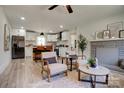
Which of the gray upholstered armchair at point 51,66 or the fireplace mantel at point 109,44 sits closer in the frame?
the gray upholstered armchair at point 51,66

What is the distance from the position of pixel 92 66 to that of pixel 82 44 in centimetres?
293

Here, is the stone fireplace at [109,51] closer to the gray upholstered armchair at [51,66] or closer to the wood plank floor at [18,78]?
the gray upholstered armchair at [51,66]

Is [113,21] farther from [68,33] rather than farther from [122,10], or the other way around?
[68,33]

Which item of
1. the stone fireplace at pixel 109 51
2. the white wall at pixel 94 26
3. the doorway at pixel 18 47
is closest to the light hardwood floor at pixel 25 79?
the stone fireplace at pixel 109 51

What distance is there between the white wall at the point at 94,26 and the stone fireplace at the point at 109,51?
63 centimetres

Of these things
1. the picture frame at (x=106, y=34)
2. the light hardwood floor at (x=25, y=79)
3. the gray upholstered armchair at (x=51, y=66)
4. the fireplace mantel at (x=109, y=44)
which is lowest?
the light hardwood floor at (x=25, y=79)

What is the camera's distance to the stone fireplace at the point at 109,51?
4715 mm

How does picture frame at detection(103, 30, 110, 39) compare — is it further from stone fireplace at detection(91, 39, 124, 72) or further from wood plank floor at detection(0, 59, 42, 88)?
wood plank floor at detection(0, 59, 42, 88)

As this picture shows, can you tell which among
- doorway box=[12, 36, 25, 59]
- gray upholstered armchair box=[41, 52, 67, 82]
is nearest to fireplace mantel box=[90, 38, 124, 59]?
gray upholstered armchair box=[41, 52, 67, 82]

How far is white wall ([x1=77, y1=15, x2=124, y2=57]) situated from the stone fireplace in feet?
2.06

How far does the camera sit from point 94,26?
6.08 metres

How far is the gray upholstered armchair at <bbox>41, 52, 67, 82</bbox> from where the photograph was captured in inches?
134

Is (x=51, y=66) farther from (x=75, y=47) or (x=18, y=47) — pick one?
(x=18, y=47)
